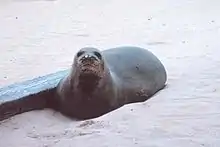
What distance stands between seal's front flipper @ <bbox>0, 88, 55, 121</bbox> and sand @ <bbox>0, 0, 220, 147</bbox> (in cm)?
9

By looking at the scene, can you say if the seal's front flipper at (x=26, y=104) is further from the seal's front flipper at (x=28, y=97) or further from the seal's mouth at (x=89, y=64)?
the seal's mouth at (x=89, y=64)

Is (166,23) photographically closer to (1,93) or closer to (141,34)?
(141,34)

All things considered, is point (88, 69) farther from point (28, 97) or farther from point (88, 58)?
point (28, 97)

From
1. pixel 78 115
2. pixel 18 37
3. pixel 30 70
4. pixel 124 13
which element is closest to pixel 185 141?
pixel 78 115

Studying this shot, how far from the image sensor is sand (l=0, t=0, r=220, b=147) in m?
3.96

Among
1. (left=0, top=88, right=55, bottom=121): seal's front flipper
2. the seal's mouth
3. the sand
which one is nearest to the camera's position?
the sand

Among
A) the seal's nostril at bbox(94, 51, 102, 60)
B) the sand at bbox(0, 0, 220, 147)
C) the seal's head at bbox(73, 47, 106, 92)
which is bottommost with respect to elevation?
the sand at bbox(0, 0, 220, 147)

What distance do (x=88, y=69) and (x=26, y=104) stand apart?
25.7 inches

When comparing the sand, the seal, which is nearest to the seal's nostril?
the seal

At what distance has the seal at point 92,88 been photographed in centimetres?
449

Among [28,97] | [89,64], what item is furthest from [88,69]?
[28,97]

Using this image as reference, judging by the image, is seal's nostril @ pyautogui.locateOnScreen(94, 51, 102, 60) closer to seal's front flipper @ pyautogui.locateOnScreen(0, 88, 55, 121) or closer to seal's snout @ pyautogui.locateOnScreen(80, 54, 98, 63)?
seal's snout @ pyautogui.locateOnScreen(80, 54, 98, 63)

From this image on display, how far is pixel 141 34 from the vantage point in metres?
8.11

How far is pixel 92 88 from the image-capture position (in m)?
4.52
